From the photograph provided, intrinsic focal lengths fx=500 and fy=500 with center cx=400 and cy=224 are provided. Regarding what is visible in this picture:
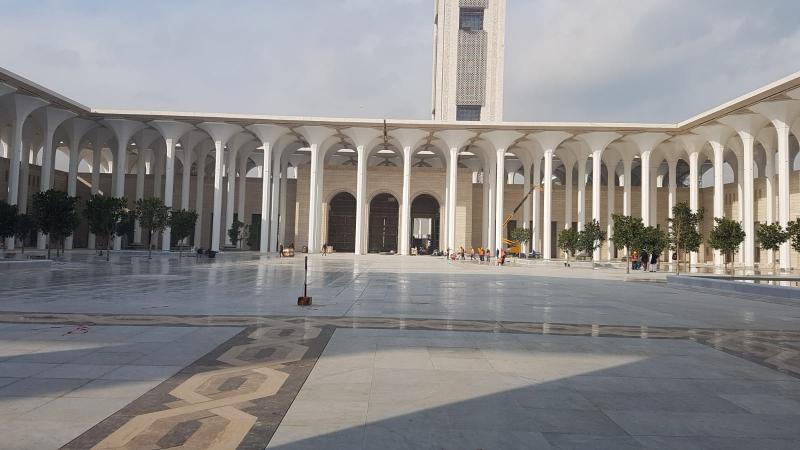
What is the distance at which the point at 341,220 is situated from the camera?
55.3m

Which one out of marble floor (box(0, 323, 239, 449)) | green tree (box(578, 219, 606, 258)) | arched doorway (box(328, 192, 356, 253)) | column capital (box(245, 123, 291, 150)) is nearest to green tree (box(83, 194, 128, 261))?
column capital (box(245, 123, 291, 150))

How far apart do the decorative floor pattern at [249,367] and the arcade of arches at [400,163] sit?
93.3 feet

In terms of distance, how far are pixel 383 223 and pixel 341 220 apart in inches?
195

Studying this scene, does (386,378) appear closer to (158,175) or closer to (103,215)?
(103,215)

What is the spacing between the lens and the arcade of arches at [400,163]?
1412 inches

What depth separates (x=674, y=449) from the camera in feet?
10.3

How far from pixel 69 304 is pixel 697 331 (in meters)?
11.0

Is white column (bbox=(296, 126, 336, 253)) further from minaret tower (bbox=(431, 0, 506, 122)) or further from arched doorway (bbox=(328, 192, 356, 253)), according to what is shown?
minaret tower (bbox=(431, 0, 506, 122))

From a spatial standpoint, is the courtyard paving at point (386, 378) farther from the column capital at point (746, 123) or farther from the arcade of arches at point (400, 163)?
the column capital at point (746, 123)

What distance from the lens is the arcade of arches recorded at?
35875mm

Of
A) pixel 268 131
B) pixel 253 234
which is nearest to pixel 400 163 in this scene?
pixel 253 234

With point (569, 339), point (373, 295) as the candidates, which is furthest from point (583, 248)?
point (569, 339)

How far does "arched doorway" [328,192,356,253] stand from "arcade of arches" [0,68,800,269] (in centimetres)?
11

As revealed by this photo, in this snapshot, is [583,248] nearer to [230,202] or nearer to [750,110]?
[750,110]
